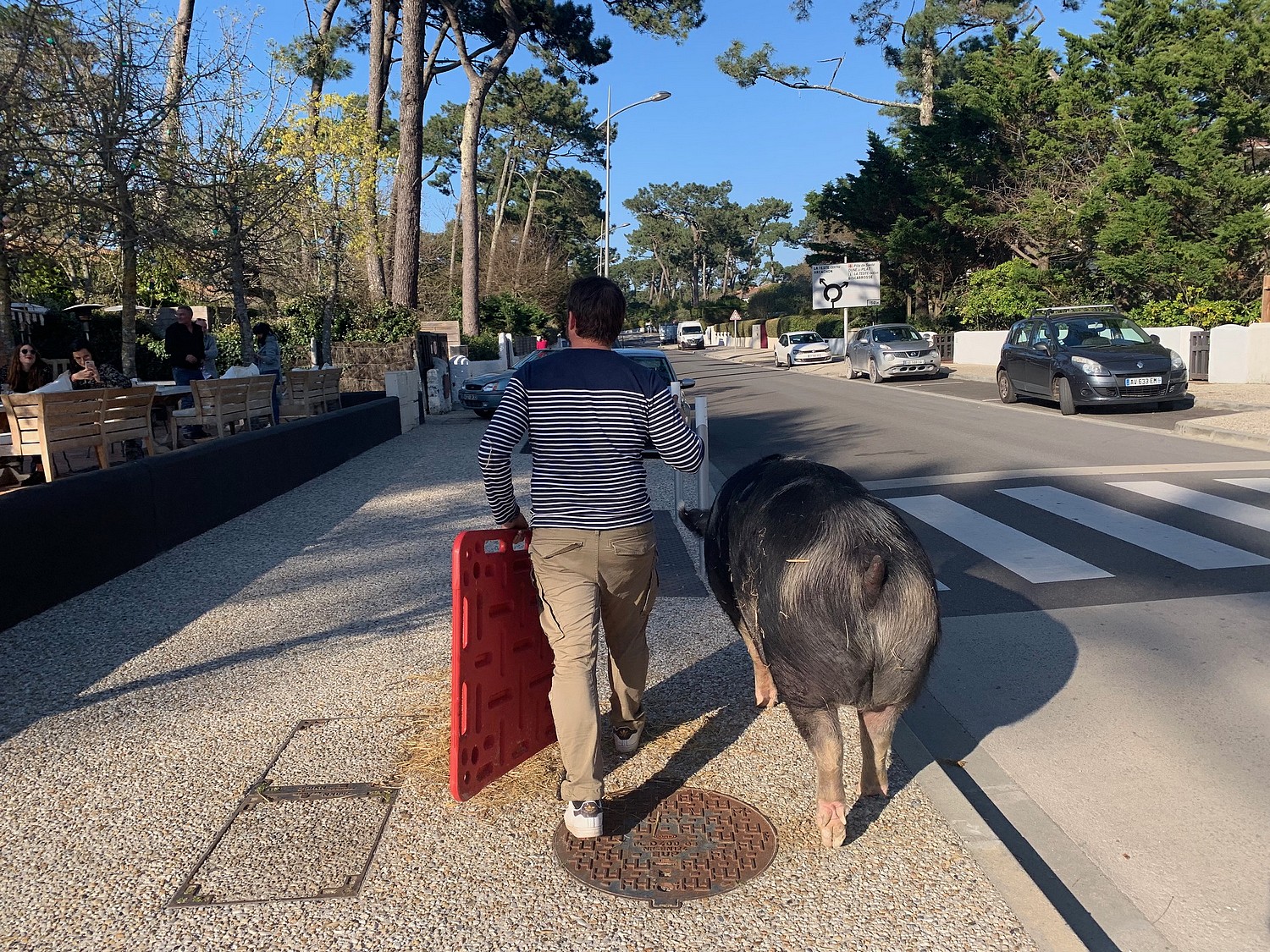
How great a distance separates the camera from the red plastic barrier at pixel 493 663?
3562 millimetres

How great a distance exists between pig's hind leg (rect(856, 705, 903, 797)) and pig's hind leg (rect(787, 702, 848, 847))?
180 millimetres

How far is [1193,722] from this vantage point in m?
4.46

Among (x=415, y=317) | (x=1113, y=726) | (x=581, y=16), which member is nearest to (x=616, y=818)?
(x=1113, y=726)

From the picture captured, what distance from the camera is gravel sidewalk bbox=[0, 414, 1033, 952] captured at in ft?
9.62

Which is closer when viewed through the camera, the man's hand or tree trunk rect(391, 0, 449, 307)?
the man's hand

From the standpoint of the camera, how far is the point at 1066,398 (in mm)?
16453

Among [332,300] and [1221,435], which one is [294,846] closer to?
[1221,435]

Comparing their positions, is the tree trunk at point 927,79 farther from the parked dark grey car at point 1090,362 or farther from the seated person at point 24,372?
the seated person at point 24,372

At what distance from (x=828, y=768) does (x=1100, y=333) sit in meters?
15.8

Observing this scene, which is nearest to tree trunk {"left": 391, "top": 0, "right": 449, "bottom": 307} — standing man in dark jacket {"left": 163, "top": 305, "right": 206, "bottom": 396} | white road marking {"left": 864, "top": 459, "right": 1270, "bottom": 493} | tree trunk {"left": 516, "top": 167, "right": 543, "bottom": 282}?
standing man in dark jacket {"left": 163, "top": 305, "right": 206, "bottom": 396}

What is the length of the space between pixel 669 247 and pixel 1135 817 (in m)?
130

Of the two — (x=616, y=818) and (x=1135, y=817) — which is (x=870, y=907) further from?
(x=1135, y=817)

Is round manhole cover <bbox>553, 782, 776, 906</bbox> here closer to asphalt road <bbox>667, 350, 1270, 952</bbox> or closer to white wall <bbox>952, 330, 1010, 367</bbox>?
asphalt road <bbox>667, 350, 1270, 952</bbox>

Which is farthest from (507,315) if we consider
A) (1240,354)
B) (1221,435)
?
(1221,435)
